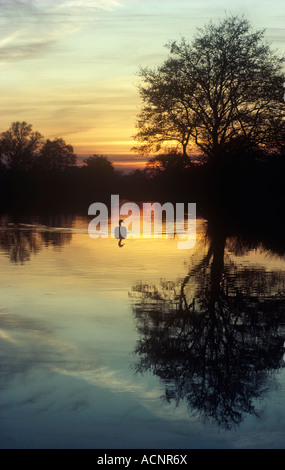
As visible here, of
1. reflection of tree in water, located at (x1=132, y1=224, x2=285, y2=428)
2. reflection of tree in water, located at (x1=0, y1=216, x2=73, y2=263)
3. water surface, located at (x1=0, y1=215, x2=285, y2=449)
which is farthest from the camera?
reflection of tree in water, located at (x1=0, y1=216, x2=73, y2=263)

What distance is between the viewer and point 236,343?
8797 millimetres

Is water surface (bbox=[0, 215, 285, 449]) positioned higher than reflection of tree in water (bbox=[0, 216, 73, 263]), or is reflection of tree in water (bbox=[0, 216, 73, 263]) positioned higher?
reflection of tree in water (bbox=[0, 216, 73, 263])

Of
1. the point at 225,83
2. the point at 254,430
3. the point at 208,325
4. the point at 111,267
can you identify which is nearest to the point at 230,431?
the point at 254,430

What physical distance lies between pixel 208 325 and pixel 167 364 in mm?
2172

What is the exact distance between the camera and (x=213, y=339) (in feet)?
29.2

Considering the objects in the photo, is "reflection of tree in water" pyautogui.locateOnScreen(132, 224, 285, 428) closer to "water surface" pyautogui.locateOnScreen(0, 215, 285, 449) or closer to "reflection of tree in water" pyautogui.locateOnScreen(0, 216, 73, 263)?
"water surface" pyautogui.locateOnScreen(0, 215, 285, 449)

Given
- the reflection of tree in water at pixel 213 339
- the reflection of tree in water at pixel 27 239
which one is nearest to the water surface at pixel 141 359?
the reflection of tree in water at pixel 213 339

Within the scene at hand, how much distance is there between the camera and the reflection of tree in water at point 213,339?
674 cm

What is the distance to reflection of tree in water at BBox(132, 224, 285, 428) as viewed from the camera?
6738mm

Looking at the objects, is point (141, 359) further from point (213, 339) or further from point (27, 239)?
point (27, 239)

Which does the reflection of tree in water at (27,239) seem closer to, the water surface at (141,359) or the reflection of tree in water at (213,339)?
the water surface at (141,359)

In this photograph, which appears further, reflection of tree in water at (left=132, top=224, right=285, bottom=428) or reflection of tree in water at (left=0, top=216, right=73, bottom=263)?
reflection of tree in water at (left=0, top=216, right=73, bottom=263)

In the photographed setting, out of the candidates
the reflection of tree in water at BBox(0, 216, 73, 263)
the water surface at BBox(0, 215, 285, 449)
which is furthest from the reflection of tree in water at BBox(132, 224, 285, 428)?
the reflection of tree in water at BBox(0, 216, 73, 263)

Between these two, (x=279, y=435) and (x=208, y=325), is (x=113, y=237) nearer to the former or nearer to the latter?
(x=208, y=325)
